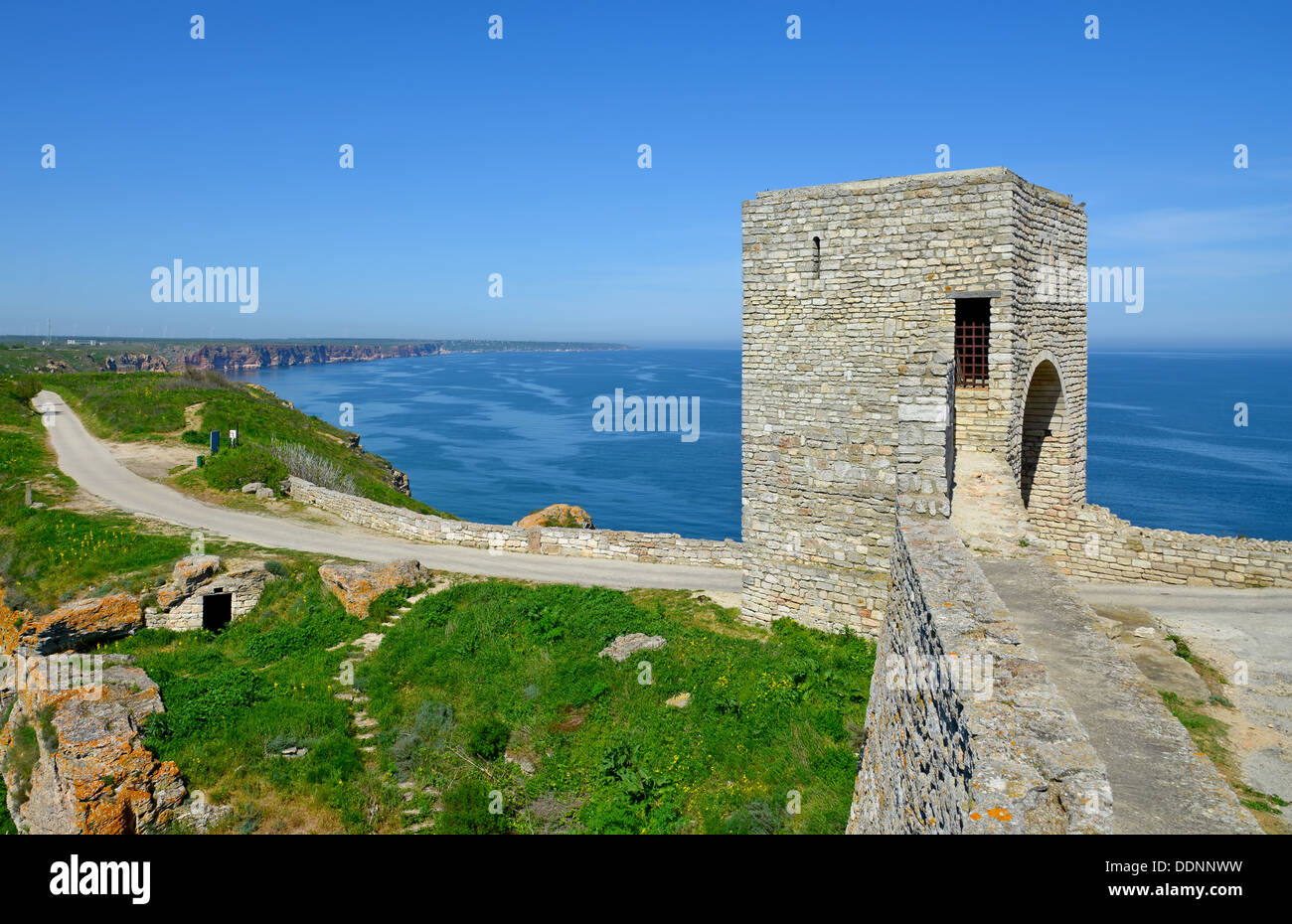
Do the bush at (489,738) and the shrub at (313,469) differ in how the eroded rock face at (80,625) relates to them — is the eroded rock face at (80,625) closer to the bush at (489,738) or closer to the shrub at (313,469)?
the bush at (489,738)

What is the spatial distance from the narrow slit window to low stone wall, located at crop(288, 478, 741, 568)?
7.68 m

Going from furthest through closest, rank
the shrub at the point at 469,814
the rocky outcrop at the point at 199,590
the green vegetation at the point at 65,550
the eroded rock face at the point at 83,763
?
the green vegetation at the point at 65,550 < the rocky outcrop at the point at 199,590 < the shrub at the point at 469,814 < the eroded rock face at the point at 83,763

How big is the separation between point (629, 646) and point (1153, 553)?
894 cm

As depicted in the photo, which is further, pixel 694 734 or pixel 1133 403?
pixel 1133 403

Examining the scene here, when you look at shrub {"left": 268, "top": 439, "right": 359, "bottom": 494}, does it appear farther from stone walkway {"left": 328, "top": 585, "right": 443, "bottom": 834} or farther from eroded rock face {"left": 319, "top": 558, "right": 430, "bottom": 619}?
stone walkway {"left": 328, "top": 585, "right": 443, "bottom": 834}

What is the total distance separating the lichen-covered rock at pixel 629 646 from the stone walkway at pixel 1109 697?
18.4ft

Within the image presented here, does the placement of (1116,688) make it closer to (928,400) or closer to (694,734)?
(928,400)

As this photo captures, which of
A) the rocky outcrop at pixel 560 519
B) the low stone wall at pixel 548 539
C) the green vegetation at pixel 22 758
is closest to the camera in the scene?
the green vegetation at pixel 22 758

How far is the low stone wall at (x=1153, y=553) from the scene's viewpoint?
12.1m

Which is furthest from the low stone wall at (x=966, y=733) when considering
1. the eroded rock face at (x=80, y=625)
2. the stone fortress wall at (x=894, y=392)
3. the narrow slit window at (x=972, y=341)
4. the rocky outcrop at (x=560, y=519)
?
the rocky outcrop at (x=560, y=519)

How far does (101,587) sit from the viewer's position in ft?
54.8

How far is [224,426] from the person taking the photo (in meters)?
31.4

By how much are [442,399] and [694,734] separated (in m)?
110

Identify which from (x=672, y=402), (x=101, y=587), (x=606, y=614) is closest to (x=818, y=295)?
(x=606, y=614)
